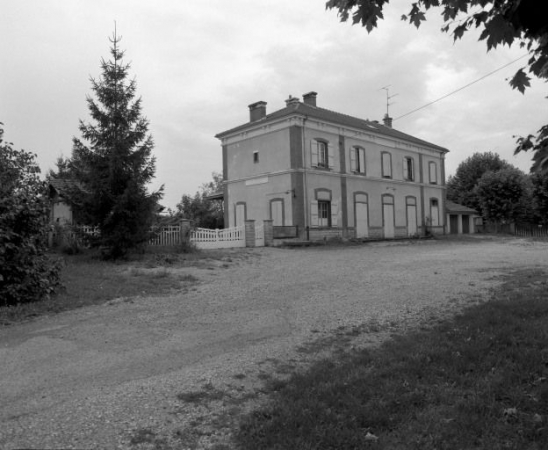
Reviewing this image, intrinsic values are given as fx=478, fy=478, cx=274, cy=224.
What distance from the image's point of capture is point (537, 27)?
2900mm

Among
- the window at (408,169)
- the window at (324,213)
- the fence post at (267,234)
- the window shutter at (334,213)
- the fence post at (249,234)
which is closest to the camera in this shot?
the fence post at (249,234)

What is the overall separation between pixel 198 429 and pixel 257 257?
1453cm

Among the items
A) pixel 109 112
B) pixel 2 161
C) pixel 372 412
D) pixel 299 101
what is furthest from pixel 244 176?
pixel 372 412

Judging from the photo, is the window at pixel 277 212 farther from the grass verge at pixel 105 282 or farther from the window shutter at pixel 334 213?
the grass verge at pixel 105 282

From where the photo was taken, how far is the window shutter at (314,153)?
2733 cm

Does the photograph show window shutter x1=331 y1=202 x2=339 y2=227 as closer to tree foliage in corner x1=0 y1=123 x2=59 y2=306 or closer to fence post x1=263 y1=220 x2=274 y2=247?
fence post x1=263 y1=220 x2=274 y2=247

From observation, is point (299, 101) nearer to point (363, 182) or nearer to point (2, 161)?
→ point (363, 182)

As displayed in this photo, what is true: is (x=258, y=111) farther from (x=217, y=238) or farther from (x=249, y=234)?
(x=217, y=238)

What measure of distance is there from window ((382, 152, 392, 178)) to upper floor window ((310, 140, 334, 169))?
5.75 meters

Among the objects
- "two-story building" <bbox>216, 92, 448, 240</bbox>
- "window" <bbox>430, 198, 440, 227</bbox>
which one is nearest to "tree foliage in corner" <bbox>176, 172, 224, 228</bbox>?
"two-story building" <bbox>216, 92, 448, 240</bbox>

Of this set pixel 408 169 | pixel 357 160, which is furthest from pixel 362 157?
pixel 408 169

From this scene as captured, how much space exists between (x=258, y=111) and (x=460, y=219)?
78.4 ft

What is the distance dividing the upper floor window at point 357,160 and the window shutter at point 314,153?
3475 mm

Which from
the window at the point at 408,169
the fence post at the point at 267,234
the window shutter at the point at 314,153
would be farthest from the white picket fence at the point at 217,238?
the window at the point at 408,169
